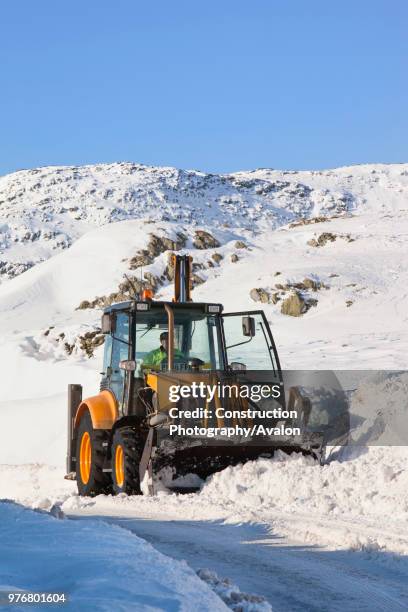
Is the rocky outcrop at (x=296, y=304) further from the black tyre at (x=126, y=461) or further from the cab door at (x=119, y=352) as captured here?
the black tyre at (x=126, y=461)

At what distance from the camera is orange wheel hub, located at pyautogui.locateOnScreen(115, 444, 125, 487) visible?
370 inches

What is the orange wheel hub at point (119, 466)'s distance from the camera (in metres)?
9.39

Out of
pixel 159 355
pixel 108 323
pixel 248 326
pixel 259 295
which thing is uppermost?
pixel 259 295

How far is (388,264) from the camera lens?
42438 mm

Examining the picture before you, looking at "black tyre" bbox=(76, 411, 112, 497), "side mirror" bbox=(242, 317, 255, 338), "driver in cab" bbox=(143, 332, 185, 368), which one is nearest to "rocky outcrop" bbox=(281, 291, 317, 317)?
"black tyre" bbox=(76, 411, 112, 497)

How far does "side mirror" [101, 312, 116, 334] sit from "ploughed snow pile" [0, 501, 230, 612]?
4368 mm

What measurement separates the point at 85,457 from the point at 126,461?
1540 mm

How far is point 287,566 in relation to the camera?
5.73m

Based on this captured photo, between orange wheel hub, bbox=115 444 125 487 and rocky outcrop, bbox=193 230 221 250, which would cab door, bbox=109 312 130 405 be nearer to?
orange wheel hub, bbox=115 444 125 487

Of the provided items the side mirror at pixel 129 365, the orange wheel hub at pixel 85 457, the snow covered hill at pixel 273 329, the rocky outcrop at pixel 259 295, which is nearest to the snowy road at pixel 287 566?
the snow covered hill at pixel 273 329


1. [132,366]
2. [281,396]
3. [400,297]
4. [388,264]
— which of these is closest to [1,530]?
[132,366]

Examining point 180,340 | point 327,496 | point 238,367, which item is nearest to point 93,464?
point 180,340

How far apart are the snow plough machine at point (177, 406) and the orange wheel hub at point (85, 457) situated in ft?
0.04

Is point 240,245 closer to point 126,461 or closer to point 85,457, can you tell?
point 85,457
